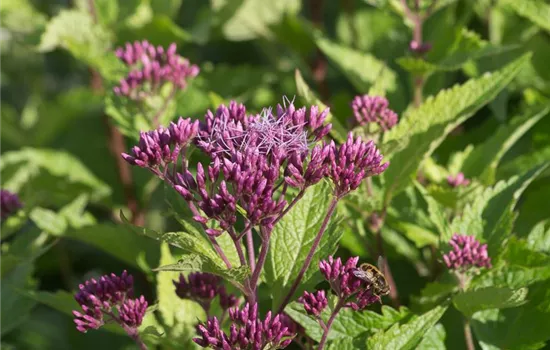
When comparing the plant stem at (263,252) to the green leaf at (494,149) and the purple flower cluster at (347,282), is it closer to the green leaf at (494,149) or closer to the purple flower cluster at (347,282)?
the purple flower cluster at (347,282)

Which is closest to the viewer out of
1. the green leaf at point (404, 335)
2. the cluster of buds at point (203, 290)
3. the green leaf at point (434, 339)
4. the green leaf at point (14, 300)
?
the green leaf at point (404, 335)

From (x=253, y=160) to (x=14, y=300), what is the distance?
868mm

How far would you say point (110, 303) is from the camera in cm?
157

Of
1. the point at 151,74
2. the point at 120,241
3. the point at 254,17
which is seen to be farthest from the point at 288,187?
the point at 254,17

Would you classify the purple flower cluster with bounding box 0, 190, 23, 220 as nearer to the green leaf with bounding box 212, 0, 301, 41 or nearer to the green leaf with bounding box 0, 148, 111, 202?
the green leaf with bounding box 0, 148, 111, 202

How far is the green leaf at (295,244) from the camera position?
164 cm

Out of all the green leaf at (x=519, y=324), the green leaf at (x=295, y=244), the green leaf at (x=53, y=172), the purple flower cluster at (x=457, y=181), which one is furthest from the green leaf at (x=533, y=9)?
the green leaf at (x=53, y=172)

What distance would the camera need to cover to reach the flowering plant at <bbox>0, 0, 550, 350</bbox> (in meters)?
1.49

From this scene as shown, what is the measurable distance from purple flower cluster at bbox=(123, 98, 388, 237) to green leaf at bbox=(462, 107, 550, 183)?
2.12 ft

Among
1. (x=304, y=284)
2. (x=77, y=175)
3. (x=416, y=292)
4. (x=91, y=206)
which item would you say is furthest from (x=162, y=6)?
(x=304, y=284)

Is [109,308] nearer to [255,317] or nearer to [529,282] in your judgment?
[255,317]

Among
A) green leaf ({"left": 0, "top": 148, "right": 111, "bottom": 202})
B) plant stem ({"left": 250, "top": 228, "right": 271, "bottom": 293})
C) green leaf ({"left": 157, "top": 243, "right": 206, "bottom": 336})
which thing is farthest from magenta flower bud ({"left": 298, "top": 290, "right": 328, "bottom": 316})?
green leaf ({"left": 0, "top": 148, "right": 111, "bottom": 202})

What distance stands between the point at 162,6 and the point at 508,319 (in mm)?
1789

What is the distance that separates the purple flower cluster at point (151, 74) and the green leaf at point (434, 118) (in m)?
0.65
